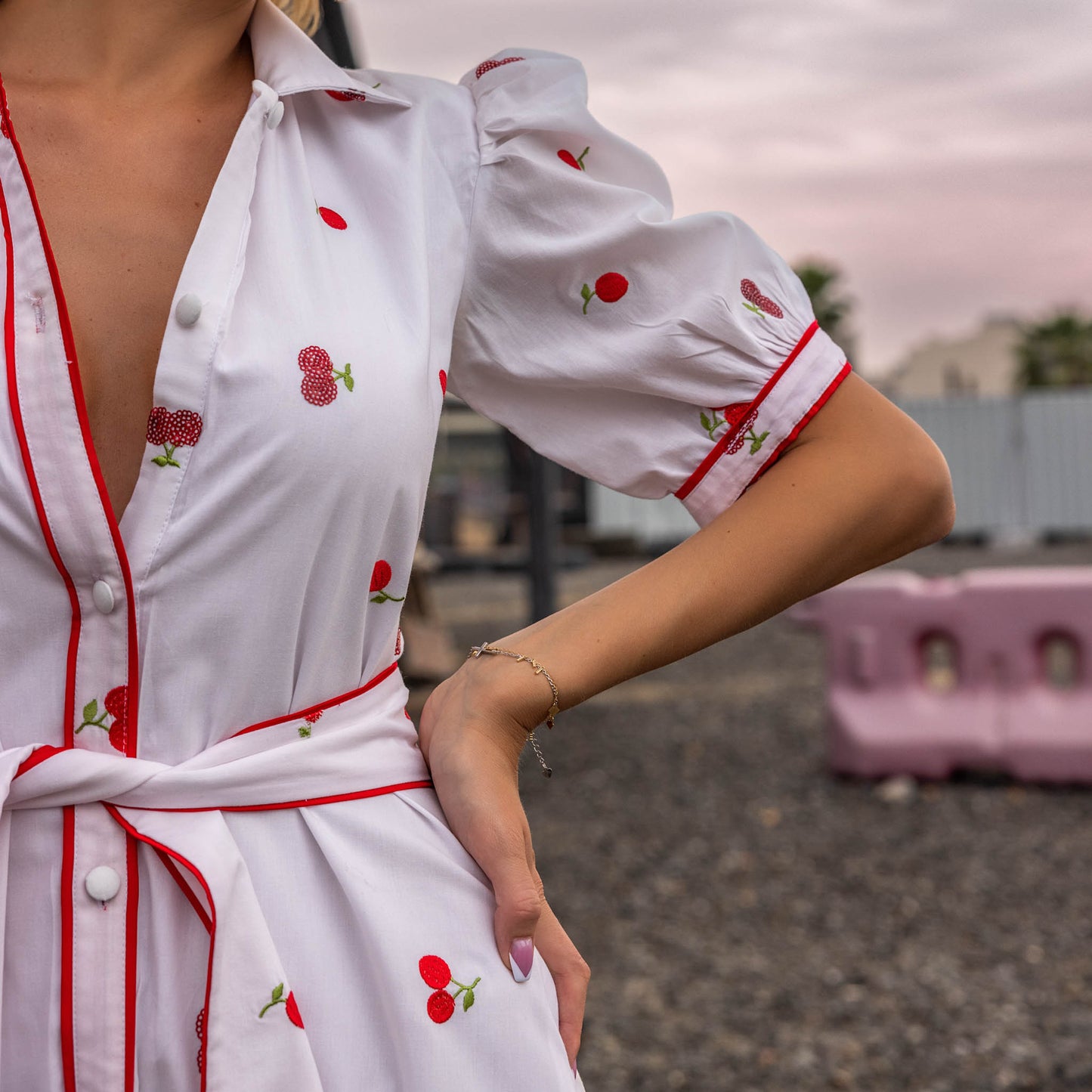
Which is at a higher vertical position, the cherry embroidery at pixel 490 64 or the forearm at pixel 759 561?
the cherry embroidery at pixel 490 64

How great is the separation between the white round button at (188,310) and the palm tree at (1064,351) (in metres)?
41.6

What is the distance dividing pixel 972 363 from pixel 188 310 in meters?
45.5

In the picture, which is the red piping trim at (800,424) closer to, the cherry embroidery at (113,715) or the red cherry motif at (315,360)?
the red cherry motif at (315,360)

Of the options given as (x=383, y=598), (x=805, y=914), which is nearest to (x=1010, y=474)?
(x=805, y=914)

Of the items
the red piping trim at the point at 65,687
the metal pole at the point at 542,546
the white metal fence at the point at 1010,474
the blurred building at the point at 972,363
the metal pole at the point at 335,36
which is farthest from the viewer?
the blurred building at the point at 972,363

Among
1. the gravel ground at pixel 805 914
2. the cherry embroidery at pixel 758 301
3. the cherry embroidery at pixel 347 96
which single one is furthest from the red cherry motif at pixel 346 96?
the gravel ground at pixel 805 914

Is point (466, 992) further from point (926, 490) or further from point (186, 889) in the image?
point (926, 490)

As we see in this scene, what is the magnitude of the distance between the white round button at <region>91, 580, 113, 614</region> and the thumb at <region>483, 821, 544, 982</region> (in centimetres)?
33

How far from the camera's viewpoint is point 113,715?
916 mm

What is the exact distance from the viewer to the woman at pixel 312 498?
2.94 feet

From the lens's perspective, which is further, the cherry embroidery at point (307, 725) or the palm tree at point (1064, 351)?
the palm tree at point (1064, 351)

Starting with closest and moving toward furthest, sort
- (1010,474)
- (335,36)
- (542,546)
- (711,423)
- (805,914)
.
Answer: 1. (711,423)
2. (335,36)
3. (805,914)
4. (542,546)
5. (1010,474)

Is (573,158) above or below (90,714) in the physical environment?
above

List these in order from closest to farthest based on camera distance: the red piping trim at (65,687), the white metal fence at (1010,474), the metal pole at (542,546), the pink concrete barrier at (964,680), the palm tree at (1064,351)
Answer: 1. the red piping trim at (65,687)
2. the pink concrete barrier at (964,680)
3. the metal pole at (542,546)
4. the white metal fence at (1010,474)
5. the palm tree at (1064,351)
